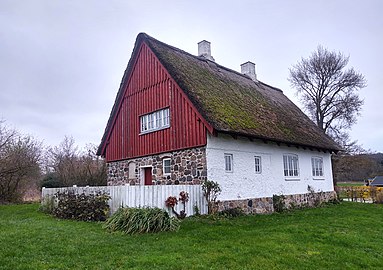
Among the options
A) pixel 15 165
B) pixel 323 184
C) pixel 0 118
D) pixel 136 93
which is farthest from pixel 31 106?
pixel 323 184

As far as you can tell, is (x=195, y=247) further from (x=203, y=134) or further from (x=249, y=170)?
(x=249, y=170)

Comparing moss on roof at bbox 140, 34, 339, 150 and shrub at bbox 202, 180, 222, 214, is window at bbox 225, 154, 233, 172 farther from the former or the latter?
shrub at bbox 202, 180, 222, 214

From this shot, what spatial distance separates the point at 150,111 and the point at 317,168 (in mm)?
10775

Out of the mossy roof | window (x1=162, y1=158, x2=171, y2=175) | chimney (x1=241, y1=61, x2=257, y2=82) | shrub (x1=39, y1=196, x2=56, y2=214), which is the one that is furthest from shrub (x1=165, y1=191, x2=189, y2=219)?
chimney (x1=241, y1=61, x2=257, y2=82)

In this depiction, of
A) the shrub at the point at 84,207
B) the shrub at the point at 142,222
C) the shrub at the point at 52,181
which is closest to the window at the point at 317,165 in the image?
the shrub at the point at 142,222

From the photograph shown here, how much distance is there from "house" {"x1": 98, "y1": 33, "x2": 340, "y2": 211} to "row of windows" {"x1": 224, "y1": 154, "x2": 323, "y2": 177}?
0.04 meters

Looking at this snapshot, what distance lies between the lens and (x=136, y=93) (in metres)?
15.3

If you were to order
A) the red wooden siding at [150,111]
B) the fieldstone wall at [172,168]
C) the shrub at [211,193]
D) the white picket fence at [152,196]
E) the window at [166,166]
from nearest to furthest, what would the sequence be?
the white picket fence at [152,196]
the shrub at [211,193]
the fieldstone wall at [172,168]
the red wooden siding at [150,111]
the window at [166,166]

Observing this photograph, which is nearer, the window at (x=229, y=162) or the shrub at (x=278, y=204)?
the window at (x=229, y=162)

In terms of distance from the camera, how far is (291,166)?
15.8m

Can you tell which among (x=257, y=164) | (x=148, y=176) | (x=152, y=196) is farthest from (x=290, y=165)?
(x=152, y=196)

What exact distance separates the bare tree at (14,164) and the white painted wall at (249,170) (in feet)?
50.8

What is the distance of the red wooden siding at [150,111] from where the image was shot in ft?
40.2

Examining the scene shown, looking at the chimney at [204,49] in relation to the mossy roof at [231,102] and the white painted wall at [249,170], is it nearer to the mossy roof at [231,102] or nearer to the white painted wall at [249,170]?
the mossy roof at [231,102]
